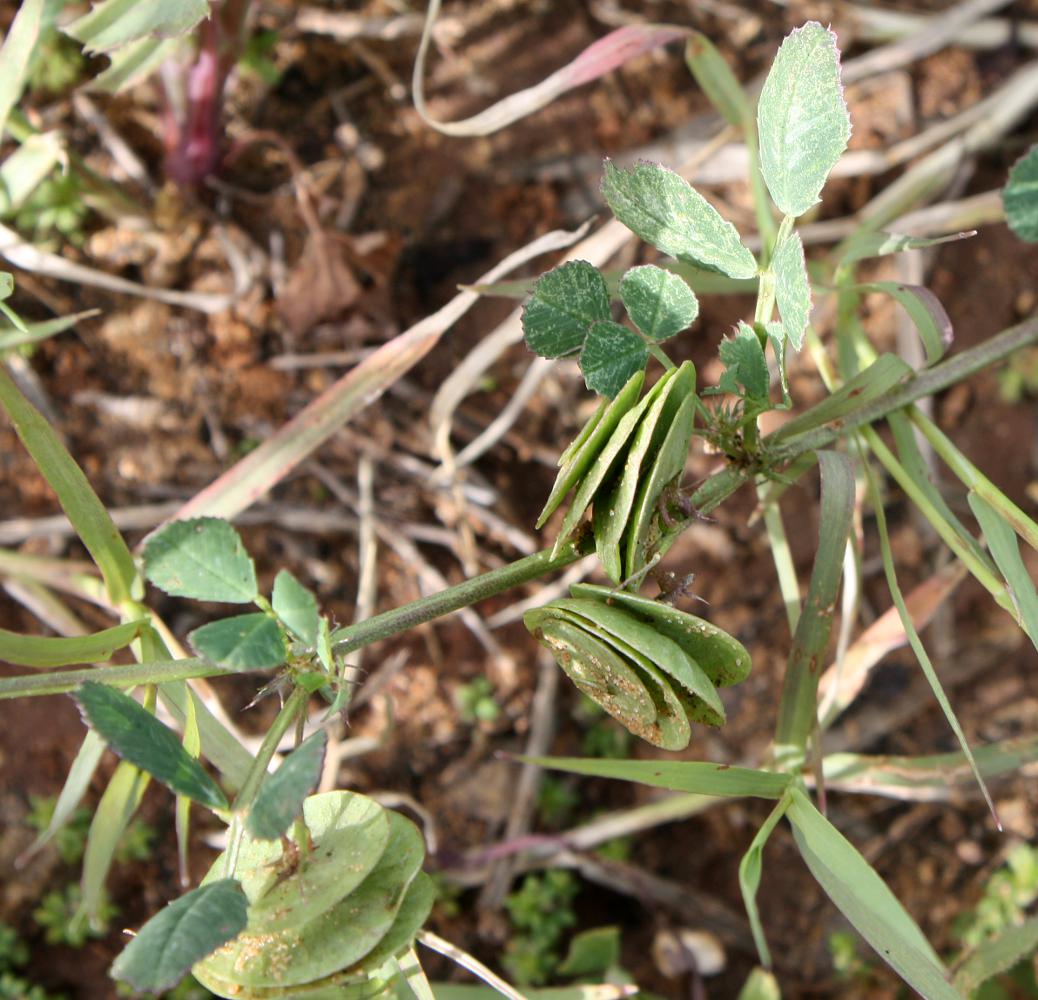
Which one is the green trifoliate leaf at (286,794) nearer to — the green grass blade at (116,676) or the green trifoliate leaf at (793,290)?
the green grass blade at (116,676)

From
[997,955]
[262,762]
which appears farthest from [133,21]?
[997,955]

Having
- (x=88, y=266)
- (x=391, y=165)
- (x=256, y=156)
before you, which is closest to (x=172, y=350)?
(x=88, y=266)

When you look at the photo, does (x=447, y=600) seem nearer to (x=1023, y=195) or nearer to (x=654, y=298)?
(x=654, y=298)

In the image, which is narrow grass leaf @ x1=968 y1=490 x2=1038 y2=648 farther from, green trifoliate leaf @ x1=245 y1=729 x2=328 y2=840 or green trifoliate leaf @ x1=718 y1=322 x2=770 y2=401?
green trifoliate leaf @ x1=245 y1=729 x2=328 y2=840

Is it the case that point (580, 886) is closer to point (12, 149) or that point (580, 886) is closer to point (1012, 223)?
point (1012, 223)

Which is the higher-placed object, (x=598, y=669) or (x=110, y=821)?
(x=598, y=669)

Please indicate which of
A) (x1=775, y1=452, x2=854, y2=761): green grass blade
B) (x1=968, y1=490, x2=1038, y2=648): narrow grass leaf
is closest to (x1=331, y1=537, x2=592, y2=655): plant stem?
(x1=775, y1=452, x2=854, y2=761): green grass blade

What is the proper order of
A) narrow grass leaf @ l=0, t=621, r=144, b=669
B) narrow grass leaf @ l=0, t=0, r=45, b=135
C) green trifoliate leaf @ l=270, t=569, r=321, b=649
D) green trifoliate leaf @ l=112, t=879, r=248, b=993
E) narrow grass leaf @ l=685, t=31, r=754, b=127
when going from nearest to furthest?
green trifoliate leaf @ l=112, t=879, r=248, b=993 → green trifoliate leaf @ l=270, t=569, r=321, b=649 → narrow grass leaf @ l=0, t=621, r=144, b=669 → narrow grass leaf @ l=0, t=0, r=45, b=135 → narrow grass leaf @ l=685, t=31, r=754, b=127
